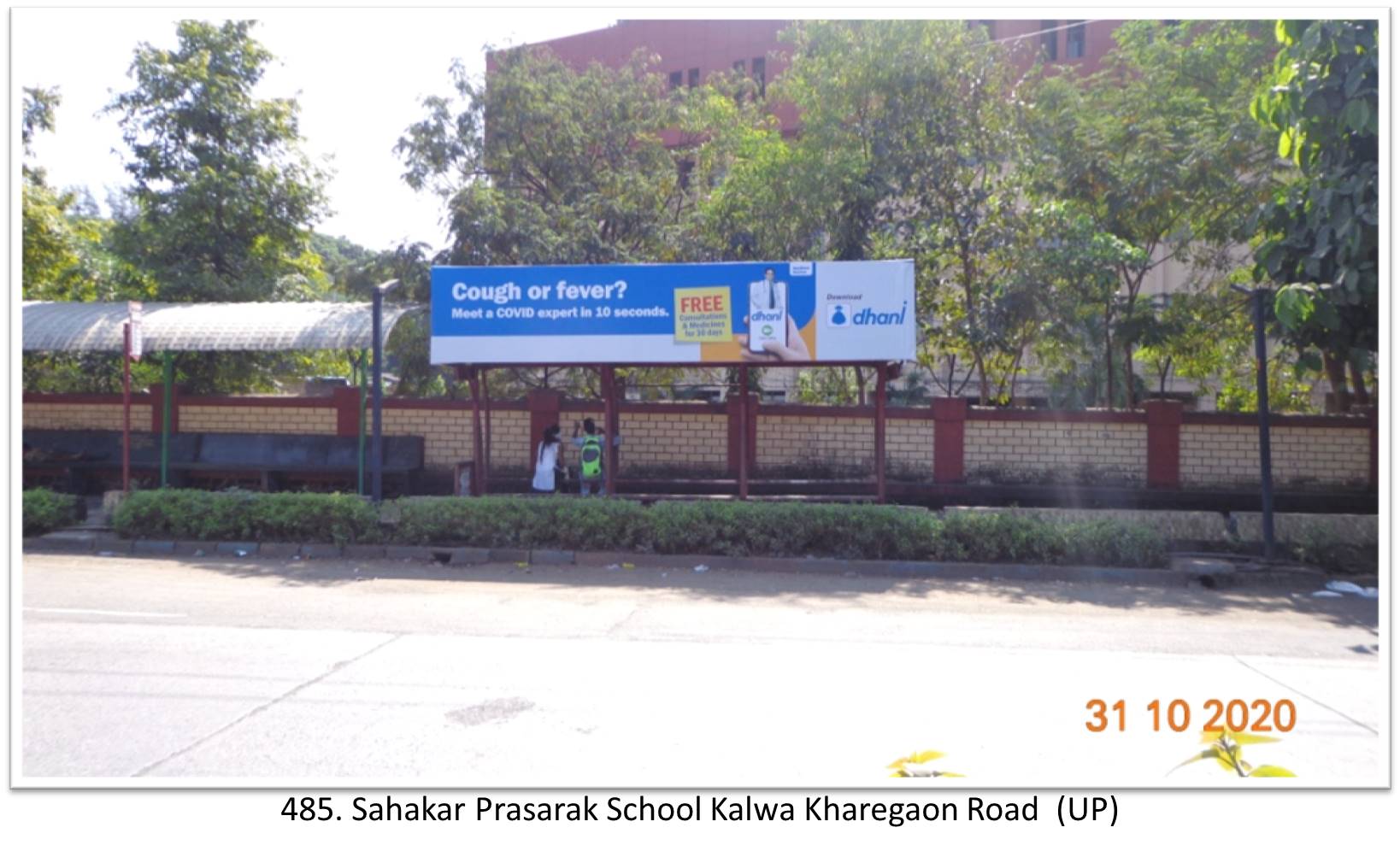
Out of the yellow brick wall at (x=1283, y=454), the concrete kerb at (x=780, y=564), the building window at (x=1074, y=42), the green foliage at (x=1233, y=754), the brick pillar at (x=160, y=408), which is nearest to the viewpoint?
the green foliage at (x=1233, y=754)

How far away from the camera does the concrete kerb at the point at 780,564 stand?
12148 millimetres

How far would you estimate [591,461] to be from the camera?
15008 millimetres

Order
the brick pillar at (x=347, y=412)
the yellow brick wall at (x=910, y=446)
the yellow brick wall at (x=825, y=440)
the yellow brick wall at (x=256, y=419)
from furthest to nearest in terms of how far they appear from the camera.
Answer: the yellow brick wall at (x=256, y=419), the brick pillar at (x=347, y=412), the yellow brick wall at (x=825, y=440), the yellow brick wall at (x=910, y=446)

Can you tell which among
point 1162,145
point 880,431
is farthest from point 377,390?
point 1162,145

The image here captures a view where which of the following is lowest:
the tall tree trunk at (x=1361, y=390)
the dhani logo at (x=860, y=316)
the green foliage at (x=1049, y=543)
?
the green foliage at (x=1049, y=543)

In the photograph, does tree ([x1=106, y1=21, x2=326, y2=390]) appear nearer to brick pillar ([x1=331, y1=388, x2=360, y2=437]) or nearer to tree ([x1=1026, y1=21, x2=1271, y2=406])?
brick pillar ([x1=331, y1=388, x2=360, y2=437])

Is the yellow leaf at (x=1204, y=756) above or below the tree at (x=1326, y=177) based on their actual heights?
below

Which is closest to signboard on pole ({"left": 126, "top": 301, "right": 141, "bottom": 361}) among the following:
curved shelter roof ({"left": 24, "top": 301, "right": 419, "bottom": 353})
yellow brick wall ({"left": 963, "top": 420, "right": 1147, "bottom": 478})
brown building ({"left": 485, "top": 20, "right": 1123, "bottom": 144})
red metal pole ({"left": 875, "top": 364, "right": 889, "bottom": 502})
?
curved shelter roof ({"left": 24, "top": 301, "right": 419, "bottom": 353})

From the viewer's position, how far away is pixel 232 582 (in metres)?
11.3

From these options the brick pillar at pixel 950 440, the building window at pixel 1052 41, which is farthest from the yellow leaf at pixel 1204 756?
the building window at pixel 1052 41

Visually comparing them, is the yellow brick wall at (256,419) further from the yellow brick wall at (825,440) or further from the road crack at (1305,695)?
the road crack at (1305,695)

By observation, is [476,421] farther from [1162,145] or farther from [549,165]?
[1162,145]

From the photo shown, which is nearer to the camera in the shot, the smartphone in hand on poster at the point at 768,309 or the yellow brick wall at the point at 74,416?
the smartphone in hand on poster at the point at 768,309

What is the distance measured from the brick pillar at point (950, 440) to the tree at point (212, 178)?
1214 cm
